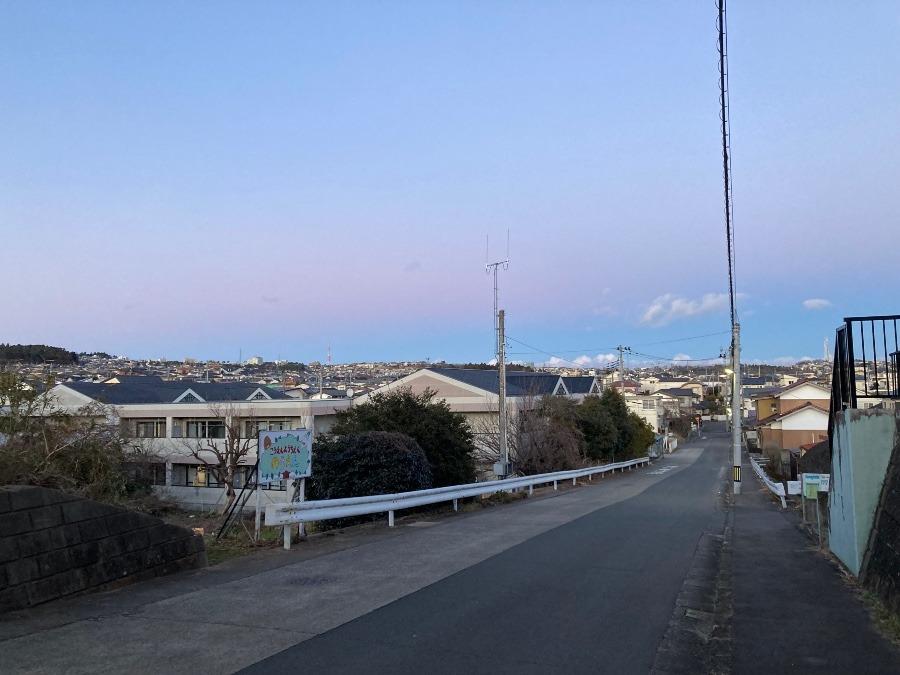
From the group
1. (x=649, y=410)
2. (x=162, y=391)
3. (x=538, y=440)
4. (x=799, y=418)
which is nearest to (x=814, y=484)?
(x=538, y=440)

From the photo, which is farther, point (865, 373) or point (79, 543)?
point (865, 373)

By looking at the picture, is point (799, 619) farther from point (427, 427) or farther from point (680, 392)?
point (680, 392)

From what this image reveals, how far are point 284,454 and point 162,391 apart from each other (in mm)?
51018

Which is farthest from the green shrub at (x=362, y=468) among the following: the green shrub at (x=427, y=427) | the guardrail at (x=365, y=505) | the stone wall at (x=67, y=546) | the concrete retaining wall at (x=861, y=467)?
the concrete retaining wall at (x=861, y=467)

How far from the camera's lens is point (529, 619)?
285 inches

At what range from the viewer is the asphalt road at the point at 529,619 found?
19.3 ft

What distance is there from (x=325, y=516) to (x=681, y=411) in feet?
415

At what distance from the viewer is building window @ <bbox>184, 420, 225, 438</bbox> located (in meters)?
50.0

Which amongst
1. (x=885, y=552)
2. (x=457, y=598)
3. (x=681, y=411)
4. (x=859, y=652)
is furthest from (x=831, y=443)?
(x=681, y=411)

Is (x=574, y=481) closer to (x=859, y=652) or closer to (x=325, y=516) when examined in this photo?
(x=325, y=516)

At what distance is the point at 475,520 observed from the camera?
52.5ft

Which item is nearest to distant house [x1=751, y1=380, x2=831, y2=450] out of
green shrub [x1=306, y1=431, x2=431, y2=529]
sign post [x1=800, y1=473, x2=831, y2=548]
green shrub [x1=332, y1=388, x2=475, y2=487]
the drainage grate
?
green shrub [x1=332, y1=388, x2=475, y2=487]

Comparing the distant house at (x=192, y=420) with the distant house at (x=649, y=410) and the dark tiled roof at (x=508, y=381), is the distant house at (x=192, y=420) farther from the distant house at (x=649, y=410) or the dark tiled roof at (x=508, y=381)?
the distant house at (x=649, y=410)

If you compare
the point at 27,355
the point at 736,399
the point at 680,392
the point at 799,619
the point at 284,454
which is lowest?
the point at 799,619
